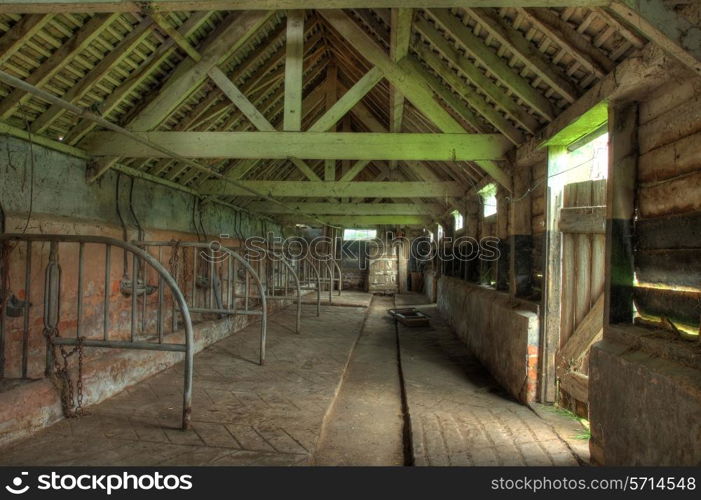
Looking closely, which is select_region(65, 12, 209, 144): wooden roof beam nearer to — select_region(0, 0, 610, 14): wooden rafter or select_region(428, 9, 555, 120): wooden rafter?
select_region(0, 0, 610, 14): wooden rafter

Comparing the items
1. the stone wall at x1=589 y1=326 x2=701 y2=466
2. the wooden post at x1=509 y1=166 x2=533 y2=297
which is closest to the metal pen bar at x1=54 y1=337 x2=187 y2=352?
the stone wall at x1=589 y1=326 x2=701 y2=466

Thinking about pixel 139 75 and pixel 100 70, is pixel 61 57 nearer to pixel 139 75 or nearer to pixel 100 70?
pixel 100 70

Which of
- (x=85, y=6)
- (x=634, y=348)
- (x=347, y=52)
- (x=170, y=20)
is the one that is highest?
(x=347, y=52)

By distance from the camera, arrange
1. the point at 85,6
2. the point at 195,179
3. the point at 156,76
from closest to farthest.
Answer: the point at 85,6
the point at 156,76
the point at 195,179

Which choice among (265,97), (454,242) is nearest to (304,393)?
(265,97)

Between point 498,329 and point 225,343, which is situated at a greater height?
point 498,329

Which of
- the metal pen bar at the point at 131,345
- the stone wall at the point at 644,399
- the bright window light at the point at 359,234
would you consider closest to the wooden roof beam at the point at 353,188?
the metal pen bar at the point at 131,345

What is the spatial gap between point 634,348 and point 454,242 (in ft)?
26.1

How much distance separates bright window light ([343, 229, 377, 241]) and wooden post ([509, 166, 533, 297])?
47.2ft

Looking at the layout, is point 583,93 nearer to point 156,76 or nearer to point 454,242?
point 156,76

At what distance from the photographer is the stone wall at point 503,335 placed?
466cm

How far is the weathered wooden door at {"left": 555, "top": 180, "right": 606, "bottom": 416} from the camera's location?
13.9 ft

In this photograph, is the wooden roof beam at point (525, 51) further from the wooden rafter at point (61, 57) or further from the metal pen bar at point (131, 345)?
the metal pen bar at point (131, 345)

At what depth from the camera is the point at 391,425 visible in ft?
13.8
